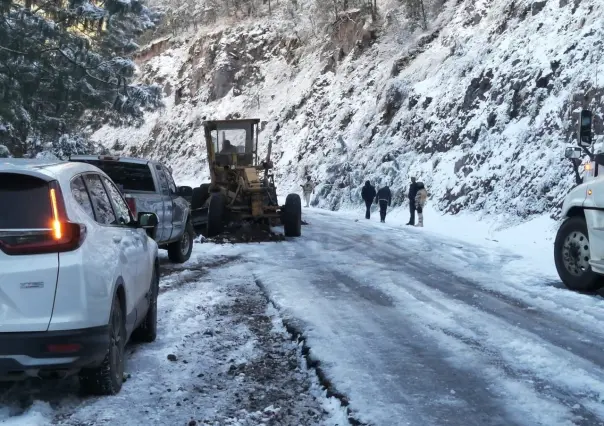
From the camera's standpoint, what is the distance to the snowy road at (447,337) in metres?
4.79

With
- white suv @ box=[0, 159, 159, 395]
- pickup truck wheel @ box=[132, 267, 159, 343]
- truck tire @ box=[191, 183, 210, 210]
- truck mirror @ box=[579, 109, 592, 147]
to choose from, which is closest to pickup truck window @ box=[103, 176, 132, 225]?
pickup truck wheel @ box=[132, 267, 159, 343]

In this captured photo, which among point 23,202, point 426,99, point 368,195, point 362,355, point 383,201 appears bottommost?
point 362,355

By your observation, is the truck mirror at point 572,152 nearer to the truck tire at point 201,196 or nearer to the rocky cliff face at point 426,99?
the rocky cliff face at point 426,99

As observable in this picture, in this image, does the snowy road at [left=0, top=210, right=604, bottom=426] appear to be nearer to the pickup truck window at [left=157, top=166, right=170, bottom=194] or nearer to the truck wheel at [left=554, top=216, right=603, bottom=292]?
the truck wheel at [left=554, top=216, right=603, bottom=292]

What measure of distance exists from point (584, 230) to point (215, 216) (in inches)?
350

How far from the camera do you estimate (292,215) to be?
1628cm

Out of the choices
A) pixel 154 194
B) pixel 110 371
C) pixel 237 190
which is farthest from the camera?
pixel 237 190

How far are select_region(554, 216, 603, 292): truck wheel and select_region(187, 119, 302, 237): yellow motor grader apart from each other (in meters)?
7.69

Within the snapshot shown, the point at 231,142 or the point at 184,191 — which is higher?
the point at 231,142

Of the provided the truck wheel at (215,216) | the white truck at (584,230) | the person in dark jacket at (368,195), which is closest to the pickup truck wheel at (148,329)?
the white truck at (584,230)

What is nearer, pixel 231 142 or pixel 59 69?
pixel 59 69

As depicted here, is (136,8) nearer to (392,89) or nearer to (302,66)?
(392,89)

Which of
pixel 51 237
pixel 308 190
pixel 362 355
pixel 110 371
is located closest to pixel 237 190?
pixel 362 355

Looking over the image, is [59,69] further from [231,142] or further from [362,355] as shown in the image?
[362,355]
